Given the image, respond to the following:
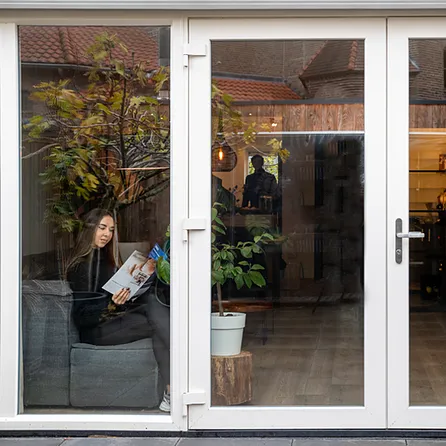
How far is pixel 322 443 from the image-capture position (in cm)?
347

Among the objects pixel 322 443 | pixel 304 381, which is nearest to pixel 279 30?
pixel 304 381

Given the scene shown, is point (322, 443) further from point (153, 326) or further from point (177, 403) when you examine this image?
point (153, 326)

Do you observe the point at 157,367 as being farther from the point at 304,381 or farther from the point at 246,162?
the point at 246,162

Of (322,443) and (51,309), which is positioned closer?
(322,443)

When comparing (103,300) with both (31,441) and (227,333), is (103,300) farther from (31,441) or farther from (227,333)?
(31,441)

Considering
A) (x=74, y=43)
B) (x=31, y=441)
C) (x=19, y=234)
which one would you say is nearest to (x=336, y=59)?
(x=74, y=43)

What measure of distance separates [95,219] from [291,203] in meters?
1.05

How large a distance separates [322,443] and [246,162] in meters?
1.47

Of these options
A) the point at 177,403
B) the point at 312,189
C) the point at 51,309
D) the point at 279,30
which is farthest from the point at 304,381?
the point at 279,30

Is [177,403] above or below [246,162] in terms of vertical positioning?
below

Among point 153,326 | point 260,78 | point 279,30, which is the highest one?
point 279,30

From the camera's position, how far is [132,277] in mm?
3701

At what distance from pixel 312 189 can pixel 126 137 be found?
40.1 inches

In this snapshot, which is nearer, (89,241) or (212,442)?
(212,442)
